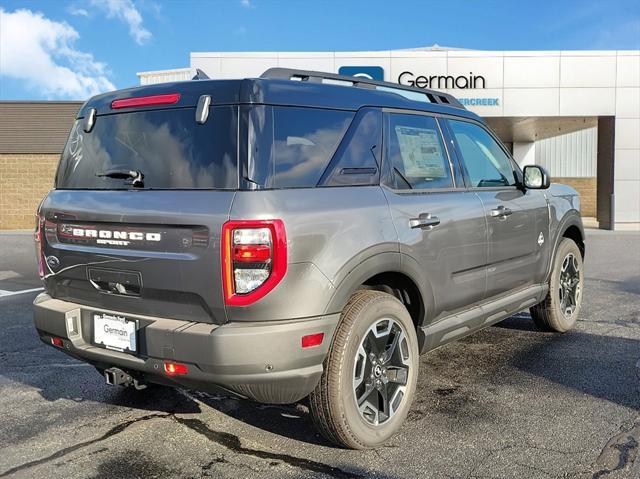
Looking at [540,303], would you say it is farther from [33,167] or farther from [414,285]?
[33,167]

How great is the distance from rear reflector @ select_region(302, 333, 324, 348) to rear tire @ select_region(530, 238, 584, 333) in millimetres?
3061

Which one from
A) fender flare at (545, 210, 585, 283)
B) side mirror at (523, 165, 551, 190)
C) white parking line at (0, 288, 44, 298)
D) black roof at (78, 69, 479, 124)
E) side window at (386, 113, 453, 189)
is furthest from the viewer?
white parking line at (0, 288, 44, 298)

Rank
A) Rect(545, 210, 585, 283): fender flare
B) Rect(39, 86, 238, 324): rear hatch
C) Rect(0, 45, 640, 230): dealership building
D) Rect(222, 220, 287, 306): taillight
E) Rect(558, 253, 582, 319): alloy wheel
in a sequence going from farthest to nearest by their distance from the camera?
Rect(0, 45, 640, 230): dealership building → Rect(558, 253, 582, 319): alloy wheel → Rect(545, 210, 585, 283): fender flare → Rect(39, 86, 238, 324): rear hatch → Rect(222, 220, 287, 306): taillight

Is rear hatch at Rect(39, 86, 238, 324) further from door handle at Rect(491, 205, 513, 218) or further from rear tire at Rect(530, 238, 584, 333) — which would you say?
rear tire at Rect(530, 238, 584, 333)

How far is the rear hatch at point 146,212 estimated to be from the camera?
2801 millimetres

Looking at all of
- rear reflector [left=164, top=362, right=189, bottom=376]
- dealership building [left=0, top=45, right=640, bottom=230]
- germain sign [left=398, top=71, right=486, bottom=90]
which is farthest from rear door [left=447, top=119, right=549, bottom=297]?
germain sign [left=398, top=71, right=486, bottom=90]

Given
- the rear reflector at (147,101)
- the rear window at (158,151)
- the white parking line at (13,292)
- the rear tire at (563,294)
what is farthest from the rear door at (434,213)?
the white parking line at (13,292)

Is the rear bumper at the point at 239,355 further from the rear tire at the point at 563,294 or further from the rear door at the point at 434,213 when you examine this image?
the rear tire at the point at 563,294

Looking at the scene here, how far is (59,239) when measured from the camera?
3.34 meters

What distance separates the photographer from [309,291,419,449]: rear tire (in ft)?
10.0

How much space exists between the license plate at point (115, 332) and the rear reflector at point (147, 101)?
113 cm

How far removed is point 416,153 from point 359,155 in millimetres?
630

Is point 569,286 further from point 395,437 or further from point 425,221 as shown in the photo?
point 395,437

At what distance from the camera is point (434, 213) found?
3684 millimetres
